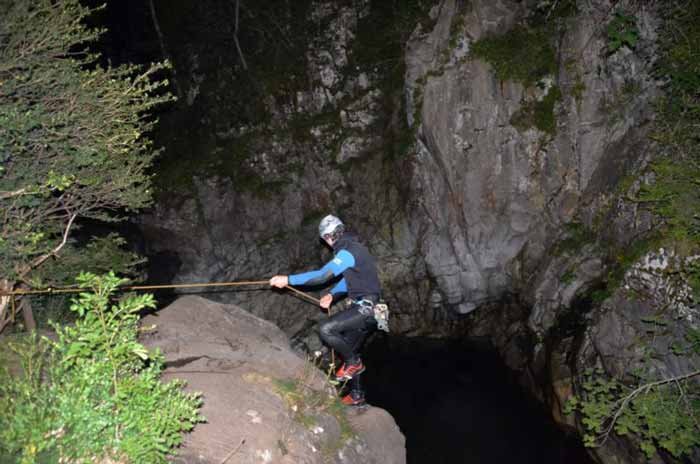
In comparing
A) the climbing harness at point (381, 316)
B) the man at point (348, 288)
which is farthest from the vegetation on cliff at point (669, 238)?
the man at point (348, 288)

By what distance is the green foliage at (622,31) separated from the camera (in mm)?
11672

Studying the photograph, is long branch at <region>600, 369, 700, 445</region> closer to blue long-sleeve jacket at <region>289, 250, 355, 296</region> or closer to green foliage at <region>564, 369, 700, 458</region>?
green foliage at <region>564, 369, 700, 458</region>

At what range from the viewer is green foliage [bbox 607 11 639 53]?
11.7 m

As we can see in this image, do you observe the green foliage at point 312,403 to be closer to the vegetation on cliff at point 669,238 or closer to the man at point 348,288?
the man at point 348,288

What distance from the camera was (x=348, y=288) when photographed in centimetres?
713

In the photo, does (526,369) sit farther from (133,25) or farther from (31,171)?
(133,25)

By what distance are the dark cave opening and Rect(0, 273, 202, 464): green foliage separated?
27.4 feet

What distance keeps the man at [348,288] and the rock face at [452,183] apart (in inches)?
249

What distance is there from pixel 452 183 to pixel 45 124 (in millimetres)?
11817

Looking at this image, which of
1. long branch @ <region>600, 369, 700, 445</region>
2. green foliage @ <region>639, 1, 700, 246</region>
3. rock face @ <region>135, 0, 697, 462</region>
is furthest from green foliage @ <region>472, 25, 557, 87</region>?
long branch @ <region>600, 369, 700, 445</region>

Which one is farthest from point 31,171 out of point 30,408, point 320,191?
point 320,191

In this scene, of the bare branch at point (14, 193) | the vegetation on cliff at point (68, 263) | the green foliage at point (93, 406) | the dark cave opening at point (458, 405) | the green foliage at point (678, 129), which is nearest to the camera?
the green foliage at point (93, 406)

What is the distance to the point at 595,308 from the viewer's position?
11070mm

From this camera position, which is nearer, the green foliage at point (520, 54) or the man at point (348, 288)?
the man at point (348, 288)
